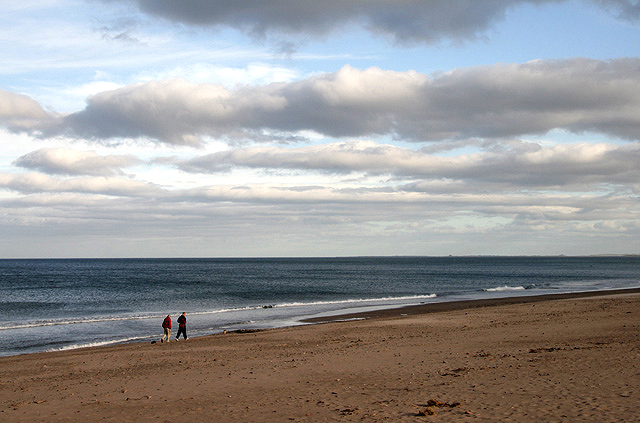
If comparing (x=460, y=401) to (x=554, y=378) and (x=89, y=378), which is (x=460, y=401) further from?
(x=89, y=378)

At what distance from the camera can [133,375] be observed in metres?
18.1

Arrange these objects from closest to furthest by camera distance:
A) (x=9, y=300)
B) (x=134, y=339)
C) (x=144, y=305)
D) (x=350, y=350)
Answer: (x=350, y=350), (x=134, y=339), (x=144, y=305), (x=9, y=300)

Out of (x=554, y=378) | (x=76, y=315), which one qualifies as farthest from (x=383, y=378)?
(x=76, y=315)

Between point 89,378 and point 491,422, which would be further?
point 89,378

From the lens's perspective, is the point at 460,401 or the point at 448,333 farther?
the point at 448,333

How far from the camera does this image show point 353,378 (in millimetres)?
15453

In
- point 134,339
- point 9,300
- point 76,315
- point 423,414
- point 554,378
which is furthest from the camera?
point 9,300

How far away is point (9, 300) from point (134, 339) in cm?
3686

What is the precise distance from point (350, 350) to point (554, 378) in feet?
28.6

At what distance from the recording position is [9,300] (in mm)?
57938

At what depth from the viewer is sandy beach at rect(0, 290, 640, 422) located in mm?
Answer: 11648

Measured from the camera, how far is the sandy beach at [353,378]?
459 inches

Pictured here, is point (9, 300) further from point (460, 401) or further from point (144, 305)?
point (460, 401)

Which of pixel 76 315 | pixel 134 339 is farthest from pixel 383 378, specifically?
pixel 76 315
